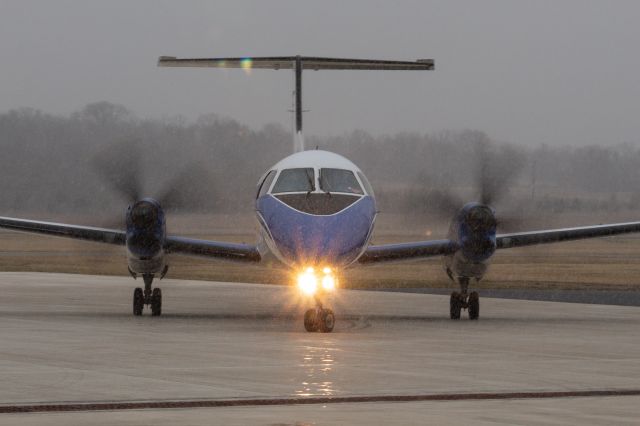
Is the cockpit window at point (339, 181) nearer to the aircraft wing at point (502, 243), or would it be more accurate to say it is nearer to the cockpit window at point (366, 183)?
the cockpit window at point (366, 183)

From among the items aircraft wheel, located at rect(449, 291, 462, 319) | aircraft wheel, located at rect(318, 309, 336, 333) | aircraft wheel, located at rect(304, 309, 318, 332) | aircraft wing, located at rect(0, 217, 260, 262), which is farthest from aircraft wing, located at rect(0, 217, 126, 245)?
aircraft wheel, located at rect(449, 291, 462, 319)

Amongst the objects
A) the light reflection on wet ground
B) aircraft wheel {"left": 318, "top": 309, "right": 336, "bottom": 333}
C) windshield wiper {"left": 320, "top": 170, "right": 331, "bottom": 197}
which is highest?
windshield wiper {"left": 320, "top": 170, "right": 331, "bottom": 197}

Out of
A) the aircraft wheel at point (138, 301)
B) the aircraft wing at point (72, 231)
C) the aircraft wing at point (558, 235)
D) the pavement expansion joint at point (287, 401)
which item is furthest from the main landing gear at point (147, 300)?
the pavement expansion joint at point (287, 401)

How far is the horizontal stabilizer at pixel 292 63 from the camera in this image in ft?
96.1

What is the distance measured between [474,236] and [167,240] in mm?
6153

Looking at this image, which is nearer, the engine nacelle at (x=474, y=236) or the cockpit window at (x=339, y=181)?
the cockpit window at (x=339, y=181)

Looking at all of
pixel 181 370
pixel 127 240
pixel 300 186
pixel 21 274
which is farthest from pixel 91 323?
pixel 21 274

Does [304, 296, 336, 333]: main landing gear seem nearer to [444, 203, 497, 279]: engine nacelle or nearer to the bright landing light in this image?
the bright landing light

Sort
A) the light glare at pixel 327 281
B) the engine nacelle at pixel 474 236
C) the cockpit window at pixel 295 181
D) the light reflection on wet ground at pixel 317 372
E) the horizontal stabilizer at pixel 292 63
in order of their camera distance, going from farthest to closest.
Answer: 1. the horizontal stabilizer at pixel 292 63
2. the engine nacelle at pixel 474 236
3. the cockpit window at pixel 295 181
4. the light glare at pixel 327 281
5. the light reflection on wet ground at pixel 317 372

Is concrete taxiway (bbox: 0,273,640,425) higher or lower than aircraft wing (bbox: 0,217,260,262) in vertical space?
lower

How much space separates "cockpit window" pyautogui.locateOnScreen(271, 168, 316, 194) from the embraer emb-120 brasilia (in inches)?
0.9

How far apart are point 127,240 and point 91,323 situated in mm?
2191

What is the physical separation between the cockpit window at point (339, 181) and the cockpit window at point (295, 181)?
20cm

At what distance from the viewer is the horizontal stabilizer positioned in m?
29.3
